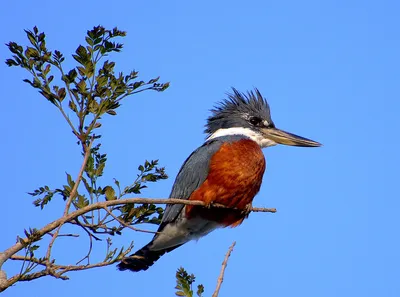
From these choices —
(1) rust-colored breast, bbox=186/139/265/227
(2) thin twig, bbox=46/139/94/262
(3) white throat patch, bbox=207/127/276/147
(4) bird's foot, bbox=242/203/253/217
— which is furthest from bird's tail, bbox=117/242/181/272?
(2) thin twig, bbox=46/139/94/262

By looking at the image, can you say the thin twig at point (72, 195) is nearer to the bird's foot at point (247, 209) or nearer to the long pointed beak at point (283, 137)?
the bird's foot at point (247, 209)

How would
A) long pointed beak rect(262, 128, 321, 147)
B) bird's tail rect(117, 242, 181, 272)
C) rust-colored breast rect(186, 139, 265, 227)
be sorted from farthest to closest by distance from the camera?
long pointed beak rect(262, 128, 321, 147) → bird's tail rect(117, 242, 181, 272) → rust-colored breast rect(186, 139, 265, 227)

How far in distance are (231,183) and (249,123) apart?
1082 mm

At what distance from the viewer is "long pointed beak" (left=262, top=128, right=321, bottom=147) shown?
22.9ft

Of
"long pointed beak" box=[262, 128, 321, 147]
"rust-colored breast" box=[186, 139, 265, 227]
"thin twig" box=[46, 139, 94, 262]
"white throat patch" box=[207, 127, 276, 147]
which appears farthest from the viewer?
"long pointed beak" box=[262, 128, 321, 147]

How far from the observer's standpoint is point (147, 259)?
654 cm

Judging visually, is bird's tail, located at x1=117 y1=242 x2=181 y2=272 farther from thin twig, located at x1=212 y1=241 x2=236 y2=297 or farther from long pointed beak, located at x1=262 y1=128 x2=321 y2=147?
thin twig, located at x1=212 y1=241 x2=236 y2=297

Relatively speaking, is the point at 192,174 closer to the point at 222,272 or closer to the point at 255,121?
the point at 255,121

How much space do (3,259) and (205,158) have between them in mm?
3336

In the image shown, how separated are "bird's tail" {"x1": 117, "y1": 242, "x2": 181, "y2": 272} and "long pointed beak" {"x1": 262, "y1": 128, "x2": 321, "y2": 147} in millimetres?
1526

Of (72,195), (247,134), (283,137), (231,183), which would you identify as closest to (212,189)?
(231,183)

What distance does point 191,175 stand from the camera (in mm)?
6324

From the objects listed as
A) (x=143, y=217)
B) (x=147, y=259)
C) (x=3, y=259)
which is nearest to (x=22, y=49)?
(x=143, y=217)

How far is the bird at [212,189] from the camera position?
614cm
